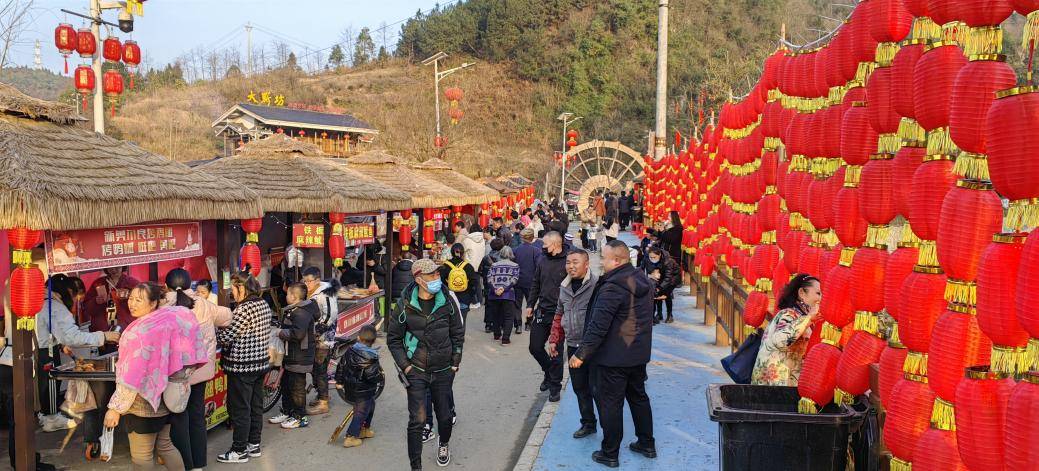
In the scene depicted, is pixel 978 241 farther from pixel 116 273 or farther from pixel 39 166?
pixel 116 273

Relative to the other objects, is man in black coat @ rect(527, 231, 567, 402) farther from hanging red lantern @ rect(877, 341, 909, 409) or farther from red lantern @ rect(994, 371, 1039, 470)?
red lantern @ rect(994, 371, 1039, 470)

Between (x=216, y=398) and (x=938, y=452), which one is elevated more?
(x=938, y=452)

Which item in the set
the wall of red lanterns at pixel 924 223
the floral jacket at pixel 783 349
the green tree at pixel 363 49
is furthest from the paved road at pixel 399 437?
the green tree at pixel 363 49

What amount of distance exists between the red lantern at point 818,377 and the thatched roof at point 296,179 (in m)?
7.15

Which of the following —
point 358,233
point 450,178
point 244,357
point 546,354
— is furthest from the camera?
point 450,178

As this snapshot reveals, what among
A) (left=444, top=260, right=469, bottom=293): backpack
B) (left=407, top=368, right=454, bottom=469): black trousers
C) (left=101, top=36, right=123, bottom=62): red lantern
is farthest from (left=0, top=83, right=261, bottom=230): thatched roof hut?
(left=101, top=36, right=123, bottom=62): red lantern

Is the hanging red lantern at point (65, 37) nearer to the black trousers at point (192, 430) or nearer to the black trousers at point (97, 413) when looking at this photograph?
the black trousers at point (97, 413)

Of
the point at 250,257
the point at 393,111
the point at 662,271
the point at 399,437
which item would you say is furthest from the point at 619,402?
the point at 393,111

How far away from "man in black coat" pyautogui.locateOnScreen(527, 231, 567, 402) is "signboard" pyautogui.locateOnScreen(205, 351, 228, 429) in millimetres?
3020

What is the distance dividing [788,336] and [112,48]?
13.6 m

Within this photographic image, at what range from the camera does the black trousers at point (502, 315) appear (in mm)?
11836

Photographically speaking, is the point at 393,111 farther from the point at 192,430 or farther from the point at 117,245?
the point at 192,430

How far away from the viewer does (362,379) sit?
684 cm

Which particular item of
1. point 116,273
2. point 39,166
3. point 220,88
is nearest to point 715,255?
point 116,273
